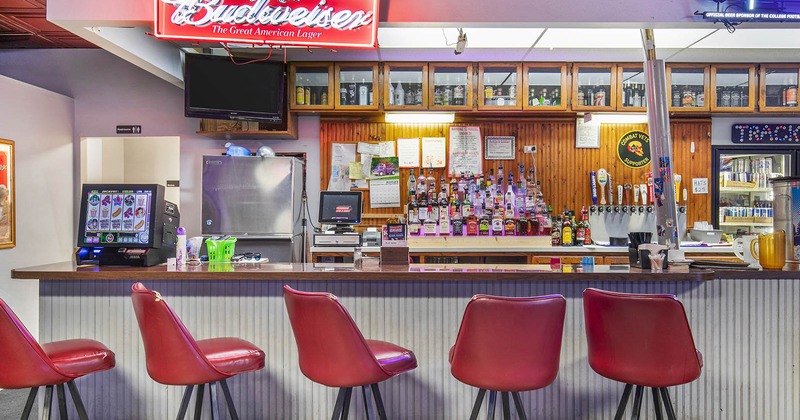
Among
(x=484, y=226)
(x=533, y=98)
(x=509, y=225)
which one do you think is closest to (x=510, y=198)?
(x=509, y=225)

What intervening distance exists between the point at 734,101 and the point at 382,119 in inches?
146

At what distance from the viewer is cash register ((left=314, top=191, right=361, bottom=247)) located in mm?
4629

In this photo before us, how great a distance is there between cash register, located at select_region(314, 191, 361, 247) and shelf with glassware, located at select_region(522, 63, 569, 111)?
201cm

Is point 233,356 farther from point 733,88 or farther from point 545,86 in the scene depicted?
point 733,88

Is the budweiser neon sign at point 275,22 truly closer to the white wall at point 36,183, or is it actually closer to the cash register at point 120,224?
the cash register at point 120,224

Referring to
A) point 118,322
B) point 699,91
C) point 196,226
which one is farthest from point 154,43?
point 699,91

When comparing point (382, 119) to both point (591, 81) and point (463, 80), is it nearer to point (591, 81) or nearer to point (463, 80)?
point (463, 80)

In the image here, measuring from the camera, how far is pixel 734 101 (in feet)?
16.9

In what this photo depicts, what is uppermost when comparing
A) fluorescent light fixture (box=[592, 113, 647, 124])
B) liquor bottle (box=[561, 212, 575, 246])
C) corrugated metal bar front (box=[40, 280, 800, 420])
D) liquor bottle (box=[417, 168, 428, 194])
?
fluorescent light fixture (box=[592, 113, 647, 124])

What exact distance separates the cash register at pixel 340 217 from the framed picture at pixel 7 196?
2.75 metres

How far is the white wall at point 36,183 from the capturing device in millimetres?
4496

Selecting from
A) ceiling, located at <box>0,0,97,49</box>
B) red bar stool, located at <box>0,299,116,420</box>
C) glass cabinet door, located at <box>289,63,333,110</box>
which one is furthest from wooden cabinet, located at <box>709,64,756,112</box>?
ceiling, located at <box>0,0,97,49</box>

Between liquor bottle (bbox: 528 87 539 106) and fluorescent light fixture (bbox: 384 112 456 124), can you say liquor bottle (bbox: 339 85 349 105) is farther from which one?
liquor bottle (bbox: 528 87 539 106)

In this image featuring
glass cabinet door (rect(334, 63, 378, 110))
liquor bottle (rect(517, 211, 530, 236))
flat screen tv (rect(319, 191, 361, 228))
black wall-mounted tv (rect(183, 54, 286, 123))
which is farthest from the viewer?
liquor bottle (rect(517, 211, 530, 236))
